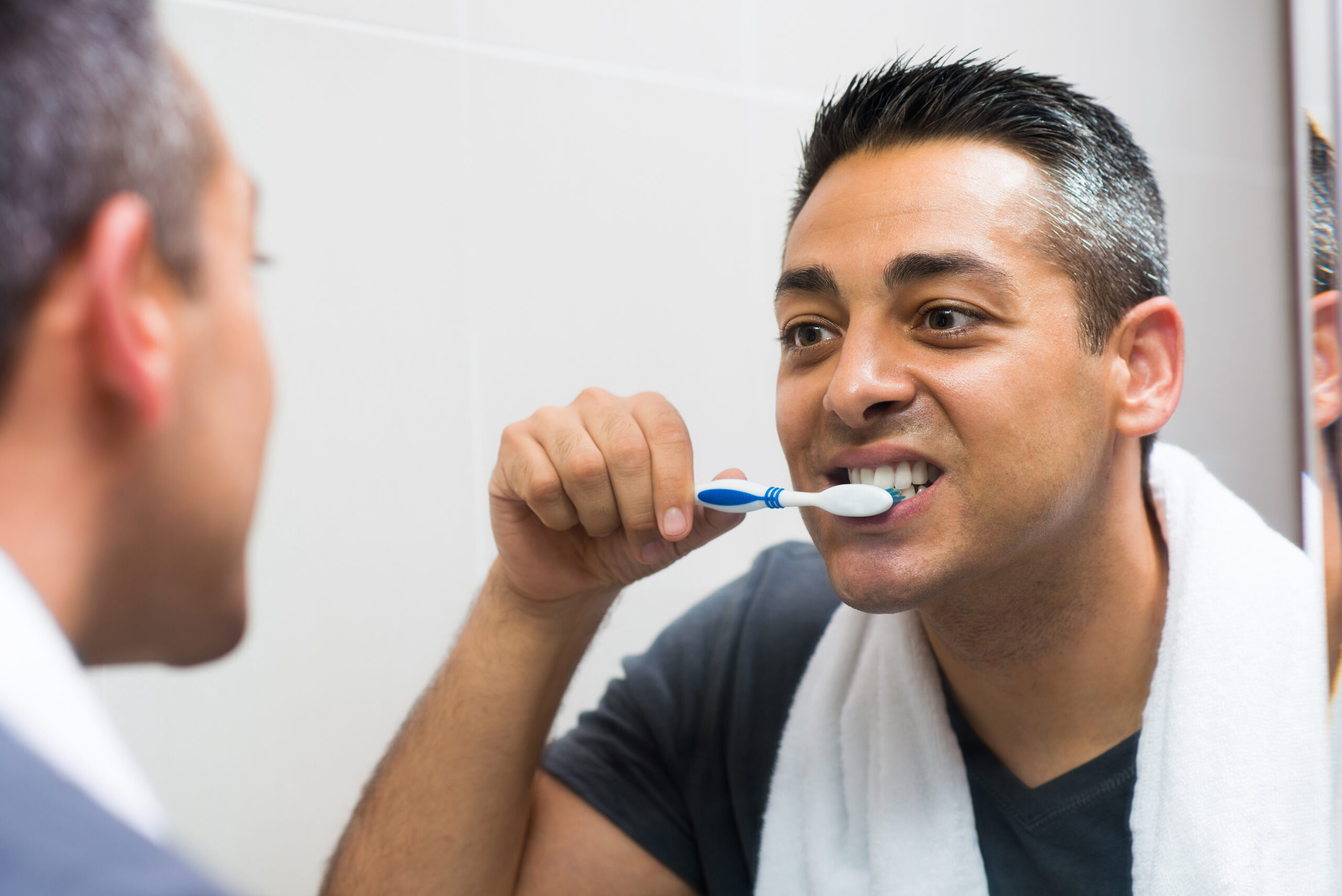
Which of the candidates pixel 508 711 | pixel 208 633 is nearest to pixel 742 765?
pixel 508 711

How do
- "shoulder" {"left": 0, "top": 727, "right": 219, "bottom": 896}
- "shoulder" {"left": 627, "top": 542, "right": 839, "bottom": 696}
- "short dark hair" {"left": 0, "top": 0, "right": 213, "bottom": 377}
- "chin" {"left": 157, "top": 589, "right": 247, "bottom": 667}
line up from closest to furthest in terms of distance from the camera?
"shoulder" {"left": 0, "top": 727, "right": 219, "bottom": 896} < "short dark hair" {"left": 0, "top": 0, "right": 213, "bottom": 377} < "chin" {"left": 157, "top": 589, "right": 247, "bottom": 667} < "shoulder" {"left": 627, "top": 542, "right": 839, "bottom": 696}

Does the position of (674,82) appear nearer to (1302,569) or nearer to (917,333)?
(917,333)

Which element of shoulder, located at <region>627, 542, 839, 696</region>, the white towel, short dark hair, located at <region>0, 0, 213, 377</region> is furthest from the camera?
shoulder, located at <region>627, 542, 839, 696</region>

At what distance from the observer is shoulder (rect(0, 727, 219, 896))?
259 millimetres

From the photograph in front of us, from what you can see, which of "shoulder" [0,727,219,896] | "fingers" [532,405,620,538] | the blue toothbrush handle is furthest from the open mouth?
"shoulder" [0,727,219,896]

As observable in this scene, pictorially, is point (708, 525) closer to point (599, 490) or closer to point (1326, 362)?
point (599, 490)

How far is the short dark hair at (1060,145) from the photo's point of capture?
2.79 ft

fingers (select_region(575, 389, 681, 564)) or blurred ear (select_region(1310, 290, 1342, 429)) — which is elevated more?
blurred ear (select_region(1310, 290, 1342, 429))

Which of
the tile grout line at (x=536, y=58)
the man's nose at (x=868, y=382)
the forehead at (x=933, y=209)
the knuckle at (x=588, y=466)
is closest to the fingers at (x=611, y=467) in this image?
the knuckle at (x=588, y=466)

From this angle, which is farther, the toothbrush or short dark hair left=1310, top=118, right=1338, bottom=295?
the toothbrush

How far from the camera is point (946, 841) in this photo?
863 millimetres

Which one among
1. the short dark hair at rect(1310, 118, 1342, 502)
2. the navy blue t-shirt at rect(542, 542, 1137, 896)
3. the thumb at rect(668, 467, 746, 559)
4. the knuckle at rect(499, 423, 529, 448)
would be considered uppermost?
the short dark hair at rect(1310, 118, 1342, 502)

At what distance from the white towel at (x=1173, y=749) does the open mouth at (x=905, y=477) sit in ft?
0.72

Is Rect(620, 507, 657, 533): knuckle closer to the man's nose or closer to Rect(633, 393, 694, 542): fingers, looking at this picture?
Rect(633, 393, 694, 542): fingers
